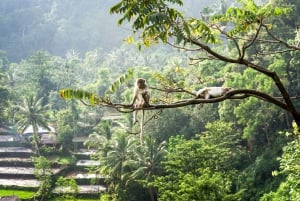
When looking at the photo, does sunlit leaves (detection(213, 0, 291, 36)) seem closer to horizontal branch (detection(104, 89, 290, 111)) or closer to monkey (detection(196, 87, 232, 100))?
monkey (detection(196, 87, 232, 100))

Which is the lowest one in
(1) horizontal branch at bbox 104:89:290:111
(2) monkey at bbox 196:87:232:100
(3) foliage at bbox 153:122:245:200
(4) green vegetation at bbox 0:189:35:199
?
(4) green vegetation at bbox 0:189:35:199

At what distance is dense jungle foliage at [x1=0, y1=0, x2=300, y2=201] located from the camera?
4.14 meters

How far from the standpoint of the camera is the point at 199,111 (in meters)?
27.1

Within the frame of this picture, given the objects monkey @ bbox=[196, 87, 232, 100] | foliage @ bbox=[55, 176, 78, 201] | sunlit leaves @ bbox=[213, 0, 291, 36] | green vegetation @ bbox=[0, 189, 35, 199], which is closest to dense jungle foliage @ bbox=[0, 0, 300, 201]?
sunlit leaves @ bbox=[213, 0, 291, 36]

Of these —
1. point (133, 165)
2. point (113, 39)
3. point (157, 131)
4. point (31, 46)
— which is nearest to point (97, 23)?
point (113, 39)

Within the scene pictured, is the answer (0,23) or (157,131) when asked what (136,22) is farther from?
(0,23)

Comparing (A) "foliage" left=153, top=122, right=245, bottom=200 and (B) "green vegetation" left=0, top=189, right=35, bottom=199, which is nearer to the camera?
(A) "foliage" left=153, top=122, right=245, bottom=200

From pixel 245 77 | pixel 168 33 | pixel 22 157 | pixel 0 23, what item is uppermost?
pixel 0 23

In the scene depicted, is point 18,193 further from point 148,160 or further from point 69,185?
point 148,160

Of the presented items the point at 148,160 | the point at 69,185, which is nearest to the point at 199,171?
the point at 148,160

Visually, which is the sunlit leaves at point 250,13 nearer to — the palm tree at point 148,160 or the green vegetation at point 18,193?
the palm tree at point 148,160

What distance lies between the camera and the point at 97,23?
291 ft

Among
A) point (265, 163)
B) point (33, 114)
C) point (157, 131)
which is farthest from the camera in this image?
point (33, 114)

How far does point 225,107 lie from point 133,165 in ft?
21.4
